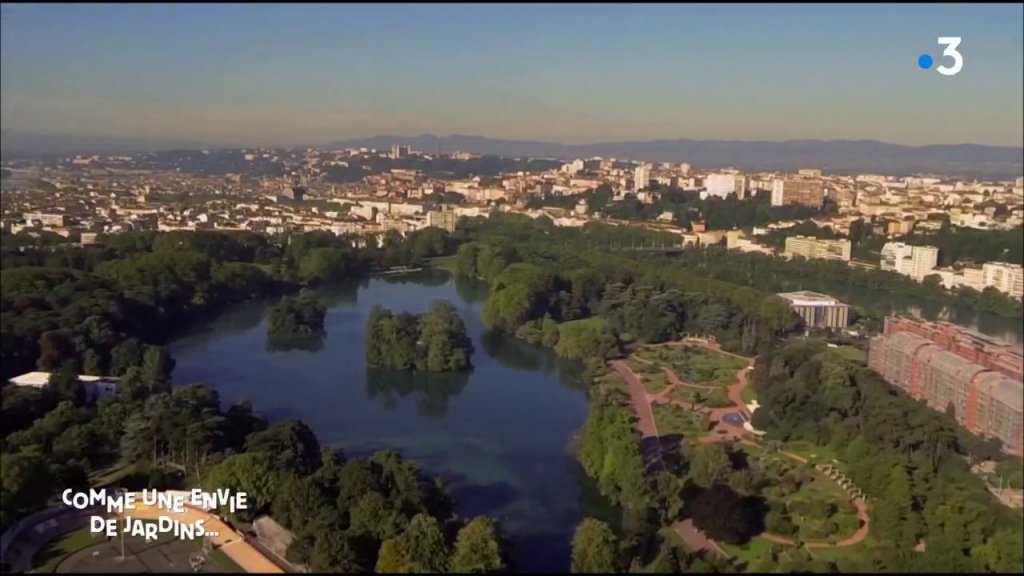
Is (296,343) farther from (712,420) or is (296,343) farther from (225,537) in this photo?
(225,537)

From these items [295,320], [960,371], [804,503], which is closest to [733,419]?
[960,371]

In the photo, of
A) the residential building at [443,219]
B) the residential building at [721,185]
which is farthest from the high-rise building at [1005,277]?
the residential building at [443,219]

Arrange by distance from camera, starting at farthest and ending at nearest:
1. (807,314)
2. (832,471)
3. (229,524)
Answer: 1. (807,314)
2. (832,471)
3. (229,524)

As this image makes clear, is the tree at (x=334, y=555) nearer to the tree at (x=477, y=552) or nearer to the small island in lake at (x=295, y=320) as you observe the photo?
the tree at (x=477, y=552)

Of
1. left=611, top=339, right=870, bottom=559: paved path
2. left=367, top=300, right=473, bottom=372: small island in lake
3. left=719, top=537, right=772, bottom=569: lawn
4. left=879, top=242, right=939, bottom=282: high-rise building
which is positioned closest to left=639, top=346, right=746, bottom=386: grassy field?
left=611, top=339, right=870, bottom=559: paved path

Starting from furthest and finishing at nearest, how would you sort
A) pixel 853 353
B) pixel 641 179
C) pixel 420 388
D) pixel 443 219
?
pixel 641 179 < pixel 443 219 < pixel 420 388 < pixel 853 353

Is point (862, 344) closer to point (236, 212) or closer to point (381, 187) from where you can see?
point (236, 212)

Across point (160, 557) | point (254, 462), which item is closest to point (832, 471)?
point (254, 462)
